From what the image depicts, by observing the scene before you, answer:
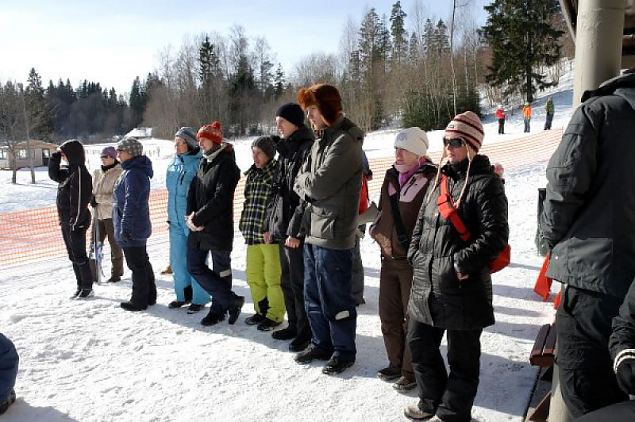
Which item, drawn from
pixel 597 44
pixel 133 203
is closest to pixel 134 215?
pixel 133 203

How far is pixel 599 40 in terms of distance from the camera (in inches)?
97.4

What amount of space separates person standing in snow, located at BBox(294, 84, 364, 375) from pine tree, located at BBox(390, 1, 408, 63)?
54138mm

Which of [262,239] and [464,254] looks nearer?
[464,254]

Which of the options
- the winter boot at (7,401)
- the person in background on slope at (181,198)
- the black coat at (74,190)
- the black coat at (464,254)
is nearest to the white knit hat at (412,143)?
the black coat at (464,254)

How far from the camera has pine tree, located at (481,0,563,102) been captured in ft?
128

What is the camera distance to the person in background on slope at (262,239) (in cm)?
488

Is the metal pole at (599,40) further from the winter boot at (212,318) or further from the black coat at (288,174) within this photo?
the winter boot at (212,318)

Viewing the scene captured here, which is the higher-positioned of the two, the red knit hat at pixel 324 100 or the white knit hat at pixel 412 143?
the red knit hat at pixel 324 100

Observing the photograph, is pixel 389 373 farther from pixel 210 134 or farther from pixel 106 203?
pixel 106 203

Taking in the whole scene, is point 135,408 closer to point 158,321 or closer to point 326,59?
point 158,321

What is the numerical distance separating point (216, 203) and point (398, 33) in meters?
66.0

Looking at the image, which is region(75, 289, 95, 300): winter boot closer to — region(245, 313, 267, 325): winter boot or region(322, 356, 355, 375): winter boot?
region(245, 313, 267, 325): winter boot

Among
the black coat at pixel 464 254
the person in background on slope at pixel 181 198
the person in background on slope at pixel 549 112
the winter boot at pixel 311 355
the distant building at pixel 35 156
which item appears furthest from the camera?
the distant building at pixel 35 156

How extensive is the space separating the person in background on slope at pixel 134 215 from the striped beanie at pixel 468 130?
12.2ft
